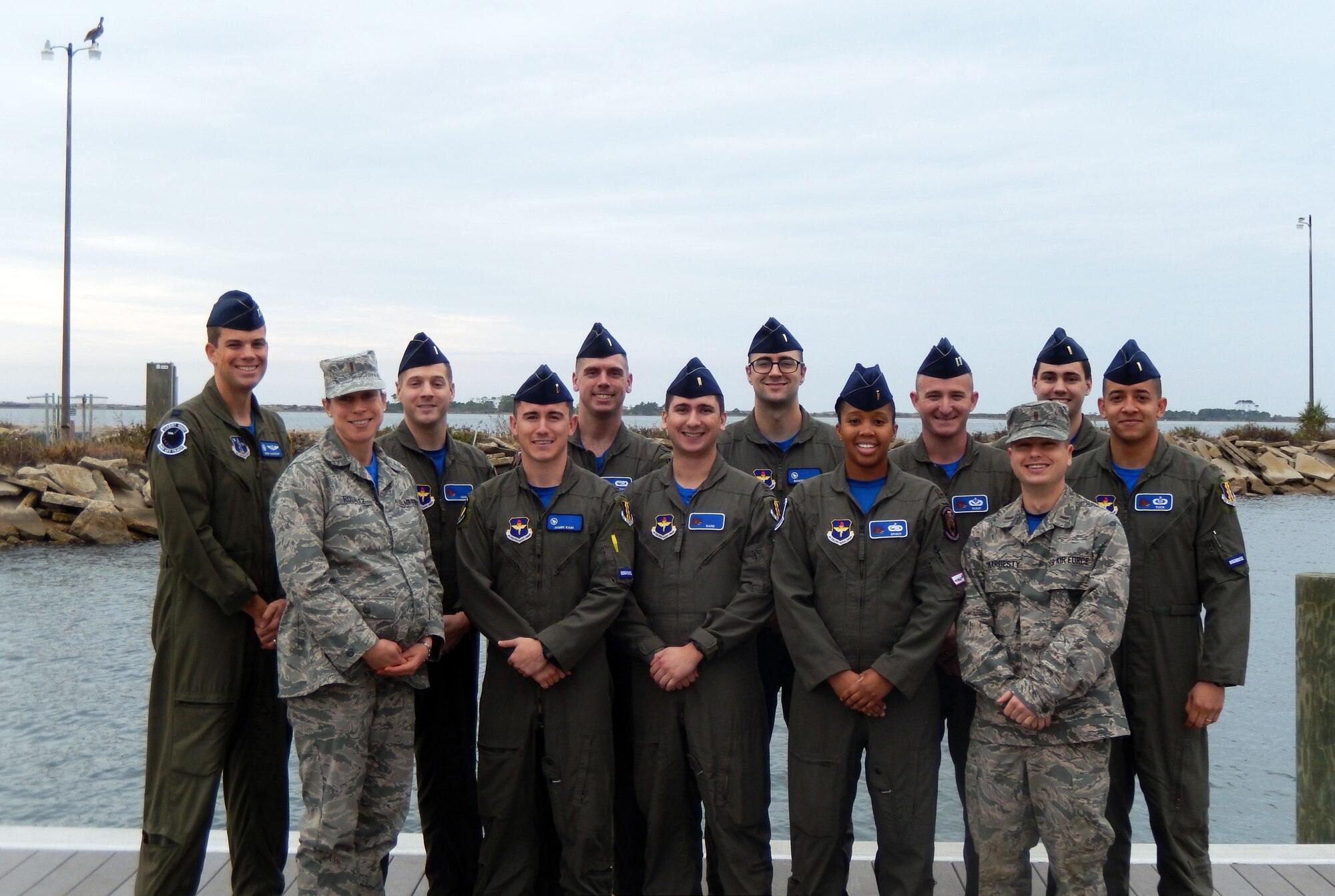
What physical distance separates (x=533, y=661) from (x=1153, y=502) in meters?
2.17

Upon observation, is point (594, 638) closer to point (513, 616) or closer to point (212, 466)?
point (513, 616)

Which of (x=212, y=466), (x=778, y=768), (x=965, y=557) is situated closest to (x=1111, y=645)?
(x=965, y=557)

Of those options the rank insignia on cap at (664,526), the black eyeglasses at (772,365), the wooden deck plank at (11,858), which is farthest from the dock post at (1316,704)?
the wooden deck plank at (11,858)

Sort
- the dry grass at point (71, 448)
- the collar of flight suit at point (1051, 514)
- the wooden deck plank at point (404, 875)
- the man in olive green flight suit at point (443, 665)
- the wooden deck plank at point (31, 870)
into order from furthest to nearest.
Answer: the dry grass at point (71, 448)
the man in olive green flight suit at point (443, 665)
the wooden deck plank at point (404, 875)
the wooden deck plank at point (31, 870)
the collar of flight suit at point (1051, 514)

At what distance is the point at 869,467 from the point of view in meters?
3.59

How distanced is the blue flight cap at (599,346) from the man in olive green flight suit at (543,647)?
524mm

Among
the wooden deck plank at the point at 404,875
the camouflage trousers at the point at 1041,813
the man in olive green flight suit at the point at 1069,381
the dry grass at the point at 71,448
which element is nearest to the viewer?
the camouflage trousers at the point at 1041,813

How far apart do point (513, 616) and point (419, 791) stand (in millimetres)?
1009

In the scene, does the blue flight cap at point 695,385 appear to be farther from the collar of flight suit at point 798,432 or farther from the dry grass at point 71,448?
the dry grass at point 71,448

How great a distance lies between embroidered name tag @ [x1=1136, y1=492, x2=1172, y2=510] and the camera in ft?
11.8

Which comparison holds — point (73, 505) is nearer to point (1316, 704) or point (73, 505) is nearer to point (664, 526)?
point (664, 526)

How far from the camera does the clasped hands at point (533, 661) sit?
3.44m

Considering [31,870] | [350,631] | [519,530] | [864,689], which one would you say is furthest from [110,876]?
[864,689]

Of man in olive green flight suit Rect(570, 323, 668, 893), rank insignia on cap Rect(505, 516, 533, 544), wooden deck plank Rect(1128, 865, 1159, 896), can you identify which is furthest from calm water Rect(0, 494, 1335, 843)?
rank insignia on cap Rect(505, 516, 533, 544)
